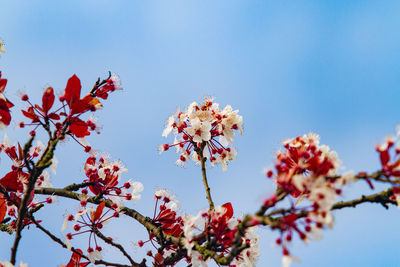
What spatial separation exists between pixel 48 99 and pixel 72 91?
227 millimetres

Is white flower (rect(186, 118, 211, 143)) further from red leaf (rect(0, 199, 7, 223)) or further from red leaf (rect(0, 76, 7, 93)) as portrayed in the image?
red leaf (rect(0, 199, 7, 223))

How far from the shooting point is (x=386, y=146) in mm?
2324

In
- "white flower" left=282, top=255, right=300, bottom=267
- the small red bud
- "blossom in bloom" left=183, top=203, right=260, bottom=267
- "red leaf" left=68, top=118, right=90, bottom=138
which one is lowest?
"white flower" left=282, top=255, right=300, bottom=267

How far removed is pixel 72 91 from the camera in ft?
10.7

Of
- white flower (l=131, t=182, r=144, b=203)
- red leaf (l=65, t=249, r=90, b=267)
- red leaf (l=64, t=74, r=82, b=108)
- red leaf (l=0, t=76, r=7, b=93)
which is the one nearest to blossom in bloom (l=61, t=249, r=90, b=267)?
red leaf (l=65, t=249, r=90, b=267)

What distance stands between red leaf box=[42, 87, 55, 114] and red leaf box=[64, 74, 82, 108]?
6.2 inches

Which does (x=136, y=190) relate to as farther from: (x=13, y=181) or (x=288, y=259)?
(x=288, y=259)

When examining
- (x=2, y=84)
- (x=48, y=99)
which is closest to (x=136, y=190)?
(x=48, y=99)

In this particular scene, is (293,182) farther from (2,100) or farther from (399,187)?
(2,100)

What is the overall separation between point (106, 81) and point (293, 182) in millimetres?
2323

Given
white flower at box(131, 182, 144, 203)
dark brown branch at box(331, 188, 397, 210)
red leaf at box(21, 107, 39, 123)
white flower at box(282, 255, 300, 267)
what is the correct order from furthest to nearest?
white flower at box(131, 182, 144, 203) → red leaf at box(21, 107, 39, 123) → dark brown branch at box(331, 188, 397, 210) → white flower at box(282, 255, 300, 267)

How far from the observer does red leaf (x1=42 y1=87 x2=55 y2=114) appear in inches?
130

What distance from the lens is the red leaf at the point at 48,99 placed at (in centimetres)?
331

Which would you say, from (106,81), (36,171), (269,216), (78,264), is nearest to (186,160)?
(106,81)
